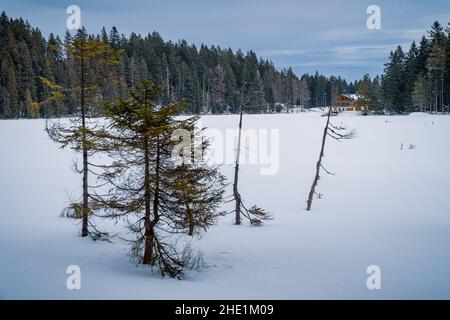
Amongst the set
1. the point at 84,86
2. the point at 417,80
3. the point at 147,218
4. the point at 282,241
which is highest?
the point at 417,80

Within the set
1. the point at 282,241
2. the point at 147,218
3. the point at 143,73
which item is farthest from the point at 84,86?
the point at 143,73

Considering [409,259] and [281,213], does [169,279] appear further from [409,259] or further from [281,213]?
[281,213]

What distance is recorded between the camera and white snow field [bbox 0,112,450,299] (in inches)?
418

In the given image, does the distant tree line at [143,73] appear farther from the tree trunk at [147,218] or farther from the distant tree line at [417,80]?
the tree trunk at [147,218]

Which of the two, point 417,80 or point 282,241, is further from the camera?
point 417,80

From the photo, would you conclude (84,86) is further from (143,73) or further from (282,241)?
(143,73)

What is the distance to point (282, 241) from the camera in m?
16.9

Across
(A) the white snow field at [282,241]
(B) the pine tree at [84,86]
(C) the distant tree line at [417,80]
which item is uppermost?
(C) the distant tree line at [417,80]

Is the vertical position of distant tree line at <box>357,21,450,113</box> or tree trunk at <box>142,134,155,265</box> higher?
distant tree line at <box>357,21,450,113</box>

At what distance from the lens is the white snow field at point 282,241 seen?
10.6 metres

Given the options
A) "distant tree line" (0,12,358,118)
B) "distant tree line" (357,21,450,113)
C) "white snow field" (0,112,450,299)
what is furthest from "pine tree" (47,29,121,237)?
"distant tree line" (357,21,450,113)

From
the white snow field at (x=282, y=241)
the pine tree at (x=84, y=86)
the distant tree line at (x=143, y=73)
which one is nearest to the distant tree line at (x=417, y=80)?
the distant tree line at (x=143, y=73)

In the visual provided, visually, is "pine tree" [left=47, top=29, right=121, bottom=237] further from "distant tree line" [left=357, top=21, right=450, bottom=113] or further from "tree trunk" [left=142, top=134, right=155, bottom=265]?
"distant tree line" [left=357, top=21, right=450, bottom=113]
